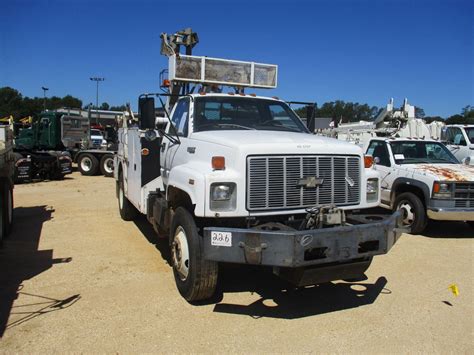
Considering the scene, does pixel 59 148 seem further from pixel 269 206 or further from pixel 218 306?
pixel 269 206

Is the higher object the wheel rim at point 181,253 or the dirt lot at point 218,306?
the wheel rim at point 181,253

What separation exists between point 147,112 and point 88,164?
1577 cm

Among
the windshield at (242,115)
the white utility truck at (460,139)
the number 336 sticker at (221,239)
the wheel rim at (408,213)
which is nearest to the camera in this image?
the number 336 sticker at (221,239)

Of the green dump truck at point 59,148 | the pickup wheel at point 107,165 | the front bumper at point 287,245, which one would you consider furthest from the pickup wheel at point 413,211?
the pickup wheel at point 107,165

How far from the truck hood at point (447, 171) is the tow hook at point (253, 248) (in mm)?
5260

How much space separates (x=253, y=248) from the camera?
3.90 m

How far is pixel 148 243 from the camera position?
7.29m

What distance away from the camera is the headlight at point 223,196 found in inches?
165

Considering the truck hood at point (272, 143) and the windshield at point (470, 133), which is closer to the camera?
the truck hood at point (272, 143)

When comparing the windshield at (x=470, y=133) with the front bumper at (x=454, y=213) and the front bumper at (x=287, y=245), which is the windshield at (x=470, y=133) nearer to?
the front bumper at (x=454, y=213)

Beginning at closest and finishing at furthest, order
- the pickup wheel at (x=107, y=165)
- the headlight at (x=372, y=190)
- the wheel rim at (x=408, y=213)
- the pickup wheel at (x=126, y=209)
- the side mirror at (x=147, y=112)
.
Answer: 1. the headlight at (x=372, y=190)
2. the side mirror at (x=147, y=112)
3. the wheel rim at (x=408, y=213)
4. the pickup wheel at (x=126, y=209)
5. the pickup wheel at (x=107, y=165)

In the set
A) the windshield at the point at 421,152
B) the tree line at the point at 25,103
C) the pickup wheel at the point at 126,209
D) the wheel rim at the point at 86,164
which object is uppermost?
the tree line at the point at 25,103

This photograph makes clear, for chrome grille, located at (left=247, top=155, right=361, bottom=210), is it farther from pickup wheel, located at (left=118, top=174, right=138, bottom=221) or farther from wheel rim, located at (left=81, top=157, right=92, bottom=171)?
wheel rim, located at (left=81, top=157, right=92, bottom=171)

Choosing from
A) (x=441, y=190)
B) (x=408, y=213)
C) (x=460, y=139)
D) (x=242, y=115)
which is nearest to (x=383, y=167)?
(x=408, y=213)
